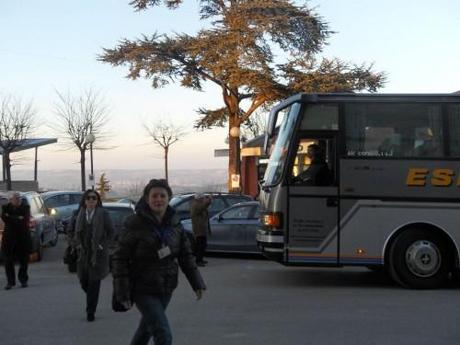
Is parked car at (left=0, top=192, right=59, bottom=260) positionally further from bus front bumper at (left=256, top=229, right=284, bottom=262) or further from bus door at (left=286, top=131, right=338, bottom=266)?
bus door at (left=286, top=131, right=338, bottom=266)

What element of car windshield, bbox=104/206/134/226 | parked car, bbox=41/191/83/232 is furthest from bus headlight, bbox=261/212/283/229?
parked car, bbox=41/191/83/232

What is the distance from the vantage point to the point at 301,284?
462 inches

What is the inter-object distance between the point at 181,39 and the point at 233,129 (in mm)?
4948

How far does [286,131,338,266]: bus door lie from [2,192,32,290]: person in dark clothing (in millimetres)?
4437

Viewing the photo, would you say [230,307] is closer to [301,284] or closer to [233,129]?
[301,284]

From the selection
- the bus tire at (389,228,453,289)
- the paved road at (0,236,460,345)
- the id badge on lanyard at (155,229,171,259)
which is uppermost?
the id badge on lanyard at (155,229,171,259)

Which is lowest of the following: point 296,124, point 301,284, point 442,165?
point 301,284

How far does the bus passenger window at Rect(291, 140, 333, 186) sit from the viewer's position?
36.4 feet

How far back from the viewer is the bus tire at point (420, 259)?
36.1 feet

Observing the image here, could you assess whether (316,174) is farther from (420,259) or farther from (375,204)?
(420,259)

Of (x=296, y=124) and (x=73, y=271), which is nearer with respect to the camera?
(x=296, y=124)

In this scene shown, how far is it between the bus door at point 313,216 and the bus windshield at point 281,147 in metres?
0.33

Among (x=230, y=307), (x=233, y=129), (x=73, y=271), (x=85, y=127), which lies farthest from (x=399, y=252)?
(x=85, y=127)

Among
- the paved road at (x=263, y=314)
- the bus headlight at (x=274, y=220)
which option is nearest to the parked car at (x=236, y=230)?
the paved road at (x=263, y=314)
